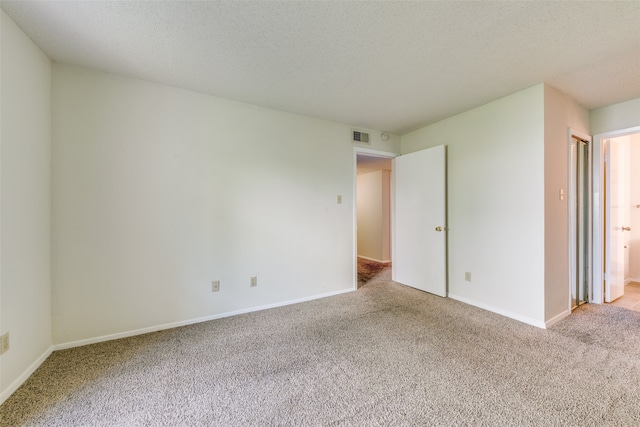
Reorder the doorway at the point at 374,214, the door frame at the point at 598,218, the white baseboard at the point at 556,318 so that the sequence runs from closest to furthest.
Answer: the white baseboard at the point at 556,318
the door frame at the point at 598,218
the doorway at the point at 374,214

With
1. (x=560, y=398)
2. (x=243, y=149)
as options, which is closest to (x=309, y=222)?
(x=243, y=149)

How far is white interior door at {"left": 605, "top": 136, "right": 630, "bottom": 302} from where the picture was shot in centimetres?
304

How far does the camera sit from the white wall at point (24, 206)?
1.57m

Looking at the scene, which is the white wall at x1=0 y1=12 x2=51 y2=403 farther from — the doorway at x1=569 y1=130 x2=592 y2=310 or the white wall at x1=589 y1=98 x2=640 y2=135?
the white wall at x1=589 y1=98 x2=640 y2=135

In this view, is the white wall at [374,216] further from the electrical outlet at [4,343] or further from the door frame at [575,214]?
the electrical outlet at [4,343]

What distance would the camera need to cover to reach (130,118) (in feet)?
7.61

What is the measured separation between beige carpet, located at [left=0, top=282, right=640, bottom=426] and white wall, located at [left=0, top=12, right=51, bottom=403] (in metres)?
0.24

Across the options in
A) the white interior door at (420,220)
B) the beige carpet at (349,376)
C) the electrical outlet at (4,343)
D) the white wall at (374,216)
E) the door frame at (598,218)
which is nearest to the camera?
the beige carpet at (349,376)

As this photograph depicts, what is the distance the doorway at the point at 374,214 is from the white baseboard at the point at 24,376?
423cm

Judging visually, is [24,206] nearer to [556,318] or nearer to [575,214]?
[556,318]

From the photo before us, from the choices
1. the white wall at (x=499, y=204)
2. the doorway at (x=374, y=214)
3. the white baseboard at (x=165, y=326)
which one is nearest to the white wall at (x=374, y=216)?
the doorway at (x=374, y=214)

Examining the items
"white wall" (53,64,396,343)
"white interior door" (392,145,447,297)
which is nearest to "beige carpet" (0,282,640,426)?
"white wall" (53,64,396,343)

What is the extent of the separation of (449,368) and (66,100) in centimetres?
360

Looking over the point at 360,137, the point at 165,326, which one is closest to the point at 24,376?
the point at 165,326
